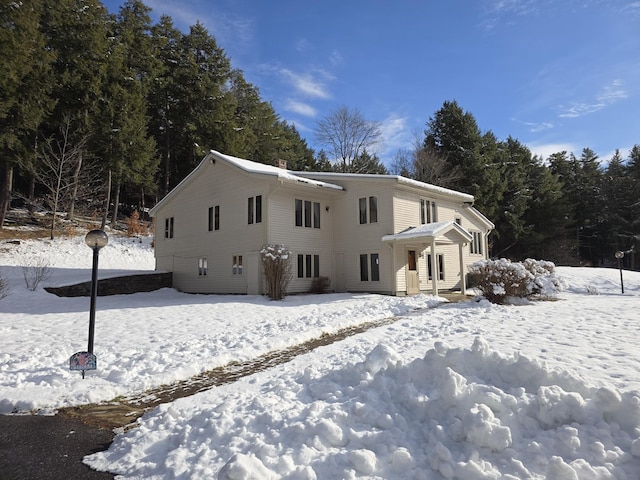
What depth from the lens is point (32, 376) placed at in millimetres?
6035

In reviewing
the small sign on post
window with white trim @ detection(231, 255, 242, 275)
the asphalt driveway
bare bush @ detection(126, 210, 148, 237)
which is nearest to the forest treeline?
bare bush @ detection(126, 210, 148, 237)

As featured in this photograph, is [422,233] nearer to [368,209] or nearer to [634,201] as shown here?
[368,209]

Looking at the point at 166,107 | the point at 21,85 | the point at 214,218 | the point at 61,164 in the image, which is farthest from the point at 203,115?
the point at 214,218

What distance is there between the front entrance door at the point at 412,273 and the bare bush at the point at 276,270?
5.72m

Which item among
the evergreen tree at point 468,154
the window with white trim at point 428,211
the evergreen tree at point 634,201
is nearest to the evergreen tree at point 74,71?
the window with white trim at point 428,211

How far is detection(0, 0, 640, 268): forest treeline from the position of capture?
80.1 ft

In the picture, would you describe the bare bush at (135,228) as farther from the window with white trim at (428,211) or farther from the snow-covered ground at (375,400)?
the window with white trim at (428,211)

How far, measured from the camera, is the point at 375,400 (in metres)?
4.07

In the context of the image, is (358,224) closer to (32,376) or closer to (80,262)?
(32,376)

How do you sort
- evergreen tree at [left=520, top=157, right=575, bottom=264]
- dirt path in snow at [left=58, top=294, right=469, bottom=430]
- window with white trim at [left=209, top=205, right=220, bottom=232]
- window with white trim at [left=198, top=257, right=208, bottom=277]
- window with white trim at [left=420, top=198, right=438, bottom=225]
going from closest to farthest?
dirt path in snow at [left=58, top=294, right=469, bottom=430]
window with white trim at [left=420, top=198, right=438, bottom=225]
window with white trim at [left=209, top=205, right=220, bottom=232]
window with white trim at [left=198, top=257, right=208, bottom=277]
evergreen tree at [left=520, top=157, right=575, bottom=264]

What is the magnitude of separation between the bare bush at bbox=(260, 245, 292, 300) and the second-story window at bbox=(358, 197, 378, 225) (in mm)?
4492

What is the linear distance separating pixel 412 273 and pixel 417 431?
14876mm

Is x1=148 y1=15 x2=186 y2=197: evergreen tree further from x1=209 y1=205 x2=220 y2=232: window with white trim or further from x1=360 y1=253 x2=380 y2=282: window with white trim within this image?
x1=360 y1=253 x2=380 y2=282: window with white trim

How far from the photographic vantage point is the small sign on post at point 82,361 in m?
5.82
